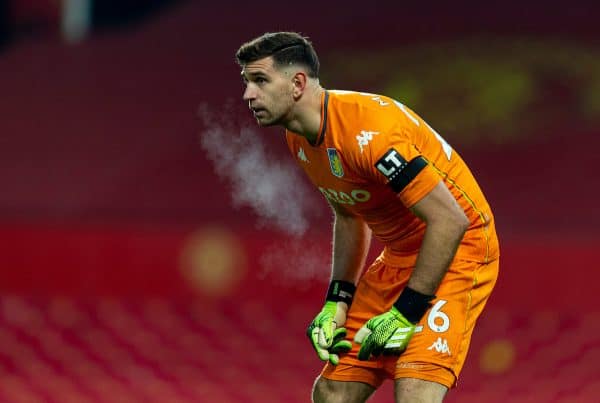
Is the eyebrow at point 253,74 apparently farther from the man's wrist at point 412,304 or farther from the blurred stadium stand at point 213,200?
the blurred stadium stand at point 213,200

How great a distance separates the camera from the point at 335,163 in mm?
3641

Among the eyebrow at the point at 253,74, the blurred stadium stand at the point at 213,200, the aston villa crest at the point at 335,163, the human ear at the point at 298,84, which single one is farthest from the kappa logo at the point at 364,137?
the blurred stadium stand at the point at 213,200

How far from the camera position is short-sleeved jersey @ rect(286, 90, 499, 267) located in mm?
3475

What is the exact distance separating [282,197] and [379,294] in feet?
3.74

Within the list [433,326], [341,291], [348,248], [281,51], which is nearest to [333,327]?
[341,291]

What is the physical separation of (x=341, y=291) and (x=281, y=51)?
35.0 inches

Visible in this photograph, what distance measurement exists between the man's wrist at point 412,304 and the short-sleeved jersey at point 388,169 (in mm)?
217

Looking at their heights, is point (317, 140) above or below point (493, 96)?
below

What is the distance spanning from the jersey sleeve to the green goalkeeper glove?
61 cm

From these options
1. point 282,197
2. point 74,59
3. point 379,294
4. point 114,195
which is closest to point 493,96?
point 114,195

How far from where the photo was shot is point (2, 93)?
11352 millimetres

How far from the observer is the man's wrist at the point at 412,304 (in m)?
3.56

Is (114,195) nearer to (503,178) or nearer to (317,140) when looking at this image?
(503,178)

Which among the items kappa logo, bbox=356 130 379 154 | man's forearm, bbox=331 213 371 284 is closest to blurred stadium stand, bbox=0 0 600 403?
man's forearm, bbox=331 213 371 284
